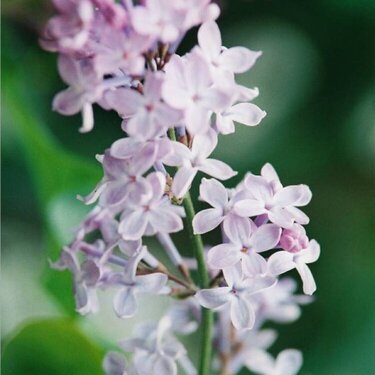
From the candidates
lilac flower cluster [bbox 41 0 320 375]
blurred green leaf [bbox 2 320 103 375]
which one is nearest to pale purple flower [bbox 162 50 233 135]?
lilac flower cluster [bbox 41 0 320 375]

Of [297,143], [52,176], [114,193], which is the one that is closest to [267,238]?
[114,193]

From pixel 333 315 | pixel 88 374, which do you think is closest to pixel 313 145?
pixel 333 315

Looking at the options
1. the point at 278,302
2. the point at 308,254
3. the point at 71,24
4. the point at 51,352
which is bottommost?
the point at 51,352

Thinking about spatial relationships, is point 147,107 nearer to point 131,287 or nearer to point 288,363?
point 131,287

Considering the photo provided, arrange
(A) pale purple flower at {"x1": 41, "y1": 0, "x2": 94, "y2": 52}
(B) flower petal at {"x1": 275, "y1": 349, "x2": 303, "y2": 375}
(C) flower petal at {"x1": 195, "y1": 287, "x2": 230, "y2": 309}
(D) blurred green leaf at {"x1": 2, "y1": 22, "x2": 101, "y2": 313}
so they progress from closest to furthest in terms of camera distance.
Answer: (A) pale purple flower at {"x1": 41, "y1": 0, "x2": 94, "y2": 52}
(C) flower petal at {"x1": 195, "y1": 287, "x2": 230, "y2": 309}
(B) flower petal at {"x1": 275, "y1": 349, "x2": 303, "y2": 375}
(D) blurred green leaf at {"x1": 2, "y1": 22, "x2": 101, "y2": 313}

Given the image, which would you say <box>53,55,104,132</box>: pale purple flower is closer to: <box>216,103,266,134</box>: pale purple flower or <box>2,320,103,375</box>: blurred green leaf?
<box>216,103,266,134</box>: pale purple flower

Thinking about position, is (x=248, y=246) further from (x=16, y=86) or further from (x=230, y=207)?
(x=16, y=86)

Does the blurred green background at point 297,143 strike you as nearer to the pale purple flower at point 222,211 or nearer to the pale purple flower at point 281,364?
the pale purple flower at point 281,364
